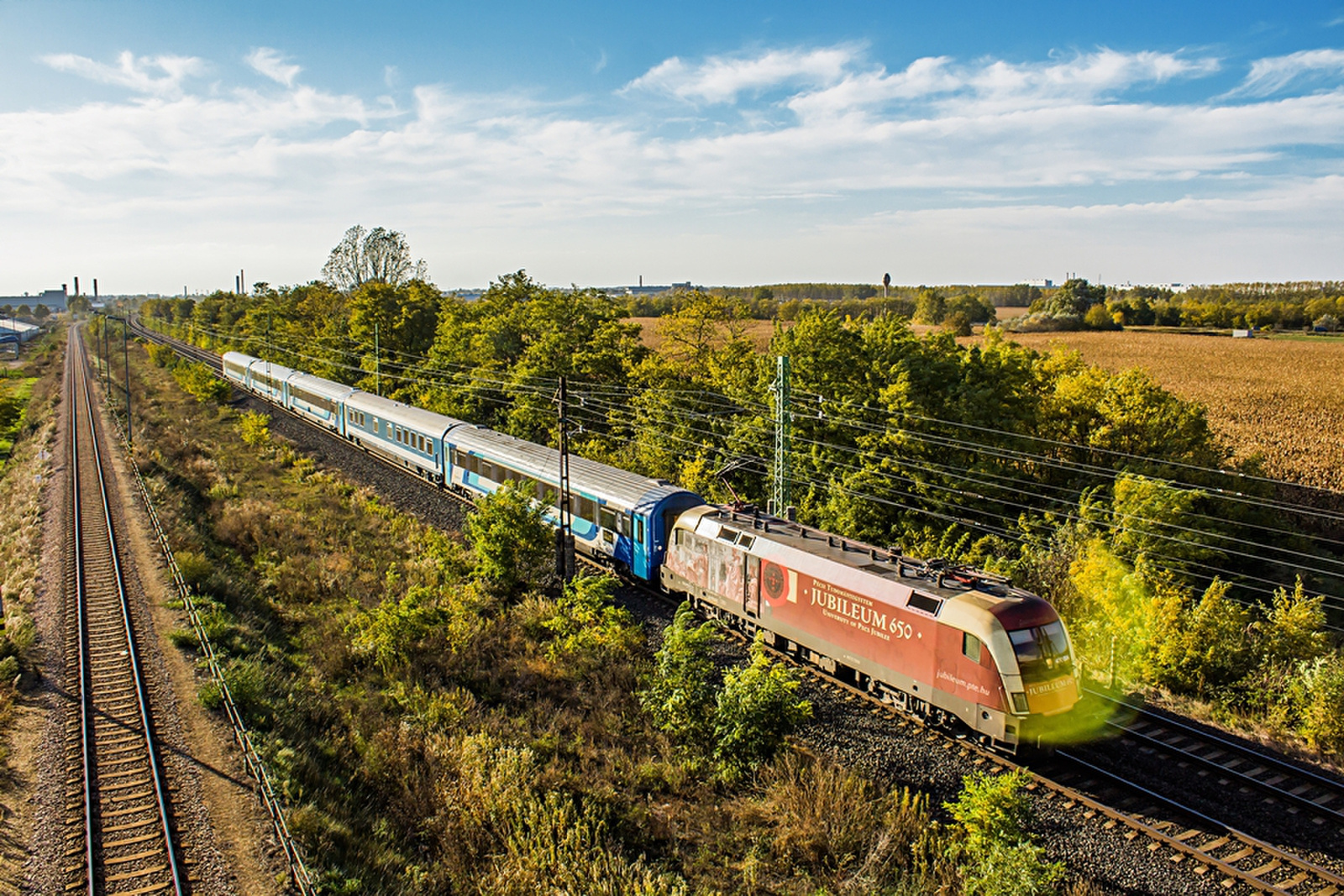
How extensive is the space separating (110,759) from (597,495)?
44.3ft

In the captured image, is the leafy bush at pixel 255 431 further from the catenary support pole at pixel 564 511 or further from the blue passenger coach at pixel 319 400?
the catenary support pole at pixel 564 511

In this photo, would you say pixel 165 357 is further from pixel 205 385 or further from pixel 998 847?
pixel 998 847

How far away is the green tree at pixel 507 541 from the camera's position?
73.4 feet

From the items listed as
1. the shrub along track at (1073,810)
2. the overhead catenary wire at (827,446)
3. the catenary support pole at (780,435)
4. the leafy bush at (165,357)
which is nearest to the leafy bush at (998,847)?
the shrub along track at (1073,810)

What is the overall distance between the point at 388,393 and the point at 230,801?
48.3 metres

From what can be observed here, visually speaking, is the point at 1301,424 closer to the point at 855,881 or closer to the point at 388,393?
the point at 855,881

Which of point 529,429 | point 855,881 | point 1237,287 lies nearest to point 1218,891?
point 855,881

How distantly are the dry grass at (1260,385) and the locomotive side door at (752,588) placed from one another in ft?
62.5

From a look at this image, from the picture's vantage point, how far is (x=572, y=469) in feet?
85.2

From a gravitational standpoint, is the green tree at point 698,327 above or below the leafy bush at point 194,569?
above

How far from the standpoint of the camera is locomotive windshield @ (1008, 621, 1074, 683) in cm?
1301

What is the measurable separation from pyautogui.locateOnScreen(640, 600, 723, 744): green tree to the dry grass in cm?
2247

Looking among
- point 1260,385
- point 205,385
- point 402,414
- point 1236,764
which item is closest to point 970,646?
point 1236,764

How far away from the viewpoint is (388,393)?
57.5 metres
